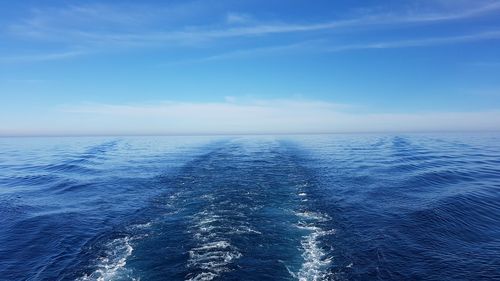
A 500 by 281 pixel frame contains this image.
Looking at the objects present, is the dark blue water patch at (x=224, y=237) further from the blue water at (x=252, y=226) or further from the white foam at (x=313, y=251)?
the blue water at (x=252, y=226)

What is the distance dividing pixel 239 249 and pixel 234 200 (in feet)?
43.8

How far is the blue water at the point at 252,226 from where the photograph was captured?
22.8 metres

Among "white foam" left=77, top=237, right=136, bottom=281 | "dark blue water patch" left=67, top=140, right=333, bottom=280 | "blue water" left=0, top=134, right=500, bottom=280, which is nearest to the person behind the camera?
"white foam" left=77, top=237, right=136, bottom=281

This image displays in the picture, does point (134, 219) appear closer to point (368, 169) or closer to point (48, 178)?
point (48, 178)

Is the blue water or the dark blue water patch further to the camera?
the blue water

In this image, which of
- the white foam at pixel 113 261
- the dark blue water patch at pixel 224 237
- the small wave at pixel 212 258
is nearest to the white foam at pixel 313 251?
the dark blue water patch at pixel 224 237

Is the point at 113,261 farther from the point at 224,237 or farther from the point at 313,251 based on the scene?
the point at 313,251

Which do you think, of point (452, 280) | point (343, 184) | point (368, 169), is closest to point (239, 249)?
point (452, 280)

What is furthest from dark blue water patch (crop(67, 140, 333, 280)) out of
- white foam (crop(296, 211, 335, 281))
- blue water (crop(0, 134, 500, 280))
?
blue water (crop(0, 134, 500, 280))

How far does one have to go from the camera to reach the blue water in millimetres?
22828

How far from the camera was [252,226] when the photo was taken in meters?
29.9

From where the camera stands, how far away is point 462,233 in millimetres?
30109

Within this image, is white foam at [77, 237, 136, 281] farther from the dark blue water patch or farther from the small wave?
the small wave

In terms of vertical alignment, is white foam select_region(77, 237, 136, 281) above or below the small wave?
below
